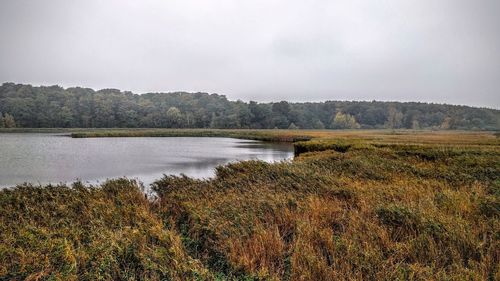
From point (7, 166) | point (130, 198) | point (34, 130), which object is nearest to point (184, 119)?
point (34, 130)

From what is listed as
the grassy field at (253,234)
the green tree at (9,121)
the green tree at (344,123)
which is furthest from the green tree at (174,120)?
the grassy field at (253,234)

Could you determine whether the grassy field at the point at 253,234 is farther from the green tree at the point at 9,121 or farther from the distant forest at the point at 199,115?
the distant forest at the point at 199,115

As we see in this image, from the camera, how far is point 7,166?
68.4ft

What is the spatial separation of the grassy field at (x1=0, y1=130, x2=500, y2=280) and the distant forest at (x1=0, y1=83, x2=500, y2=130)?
102160 mm

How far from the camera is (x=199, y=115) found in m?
120

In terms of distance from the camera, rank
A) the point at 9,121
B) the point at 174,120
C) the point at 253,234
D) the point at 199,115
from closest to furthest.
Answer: the point at 253,234 → the point at 9,121 → the point at 174,120 → the point at 199,115

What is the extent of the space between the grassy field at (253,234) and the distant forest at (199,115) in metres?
102

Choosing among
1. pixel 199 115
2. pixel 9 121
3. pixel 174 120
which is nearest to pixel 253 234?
pixel 9 121

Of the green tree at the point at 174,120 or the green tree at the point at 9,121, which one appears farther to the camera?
the green tree at the point at 174,120

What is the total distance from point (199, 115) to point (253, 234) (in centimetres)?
11590

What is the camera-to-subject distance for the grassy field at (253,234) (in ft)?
Answer: 15.5

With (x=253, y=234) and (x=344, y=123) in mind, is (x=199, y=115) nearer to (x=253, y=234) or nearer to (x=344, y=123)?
(x=344, y=123)

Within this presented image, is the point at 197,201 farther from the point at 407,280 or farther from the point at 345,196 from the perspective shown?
the point at 407,280

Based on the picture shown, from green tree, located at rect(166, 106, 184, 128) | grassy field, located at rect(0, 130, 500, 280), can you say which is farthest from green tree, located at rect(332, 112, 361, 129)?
grassy field, located at rect(0, 130, 500, 280)
